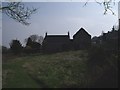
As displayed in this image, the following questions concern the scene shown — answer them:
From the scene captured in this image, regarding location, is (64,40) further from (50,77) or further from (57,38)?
(50,77)

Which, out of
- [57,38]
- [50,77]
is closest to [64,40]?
[57,38]

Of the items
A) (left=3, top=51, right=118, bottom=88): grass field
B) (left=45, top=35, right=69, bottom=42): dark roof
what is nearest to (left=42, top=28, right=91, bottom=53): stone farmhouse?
(left=45, top=35, right=69, bottom=42): dark roof

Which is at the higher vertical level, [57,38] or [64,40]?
[57,38]

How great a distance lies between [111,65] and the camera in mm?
20578

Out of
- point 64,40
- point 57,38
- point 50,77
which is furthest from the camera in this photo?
point 57,38

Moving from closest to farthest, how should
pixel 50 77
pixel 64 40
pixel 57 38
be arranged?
1. pixel 50 77
2. pixel 64 40
3. pixel 57 38

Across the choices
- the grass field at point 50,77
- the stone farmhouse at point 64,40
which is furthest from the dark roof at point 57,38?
the grass field at point 50,77

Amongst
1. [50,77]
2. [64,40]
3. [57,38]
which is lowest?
[50,77]

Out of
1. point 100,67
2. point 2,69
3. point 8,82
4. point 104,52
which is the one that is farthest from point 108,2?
point 2,69

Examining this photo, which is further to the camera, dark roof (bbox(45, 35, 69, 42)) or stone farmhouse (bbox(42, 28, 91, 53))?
dark roof (bbox(45, 35, 69, 42))

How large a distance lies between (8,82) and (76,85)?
7.21 metres

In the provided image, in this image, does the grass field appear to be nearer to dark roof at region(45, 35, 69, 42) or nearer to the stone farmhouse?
the stone farmhouse

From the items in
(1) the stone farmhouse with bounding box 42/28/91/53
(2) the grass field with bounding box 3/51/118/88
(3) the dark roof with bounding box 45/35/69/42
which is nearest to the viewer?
(2) the grass field with bounding box 3/51/118/88

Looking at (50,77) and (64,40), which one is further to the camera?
(64,40)
